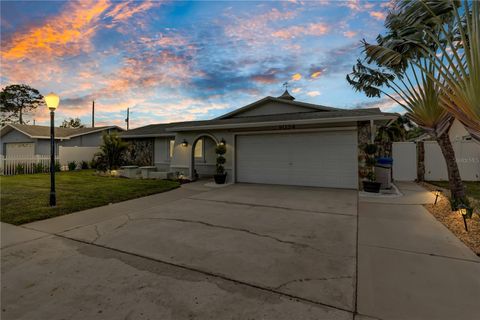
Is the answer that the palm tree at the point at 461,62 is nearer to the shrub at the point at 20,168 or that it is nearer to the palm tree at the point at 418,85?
the palm tree at the point at 418,85

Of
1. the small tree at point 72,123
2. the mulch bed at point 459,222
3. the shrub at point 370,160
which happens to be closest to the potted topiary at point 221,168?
the shrub at point 370,160

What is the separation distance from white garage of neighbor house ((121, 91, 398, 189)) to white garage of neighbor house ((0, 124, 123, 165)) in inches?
350

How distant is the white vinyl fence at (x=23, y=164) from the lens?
1489 cm

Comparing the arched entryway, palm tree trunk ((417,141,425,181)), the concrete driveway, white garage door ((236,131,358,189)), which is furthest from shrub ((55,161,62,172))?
palm tree trunk ((417,141,425,181))

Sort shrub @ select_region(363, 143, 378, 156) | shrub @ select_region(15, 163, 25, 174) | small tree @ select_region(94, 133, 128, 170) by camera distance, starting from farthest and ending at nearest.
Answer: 1. small tree @ select_region(94, 133, 128, 170)
2. shrub @ select_region(15, 163, 25, 174)
3. shrub @ select_region(363, 143, 378, 156)

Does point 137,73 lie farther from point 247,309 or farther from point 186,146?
point 247,309

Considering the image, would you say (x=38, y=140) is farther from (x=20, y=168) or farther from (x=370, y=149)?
(x=370, y=149)

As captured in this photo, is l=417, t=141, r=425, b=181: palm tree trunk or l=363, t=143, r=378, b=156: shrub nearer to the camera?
l=363, t=143, r=378, b=156: shrub

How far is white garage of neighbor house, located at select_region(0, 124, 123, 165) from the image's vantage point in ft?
61.2

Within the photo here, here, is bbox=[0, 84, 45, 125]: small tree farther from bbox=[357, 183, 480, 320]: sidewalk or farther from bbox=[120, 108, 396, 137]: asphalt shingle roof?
bbox=[357, 183, 480, 320]: sidewalk

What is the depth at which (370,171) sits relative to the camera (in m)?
9.31

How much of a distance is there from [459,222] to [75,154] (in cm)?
2186

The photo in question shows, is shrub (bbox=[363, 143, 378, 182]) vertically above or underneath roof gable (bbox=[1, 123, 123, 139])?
underneath

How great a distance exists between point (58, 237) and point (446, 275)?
6397 mm
